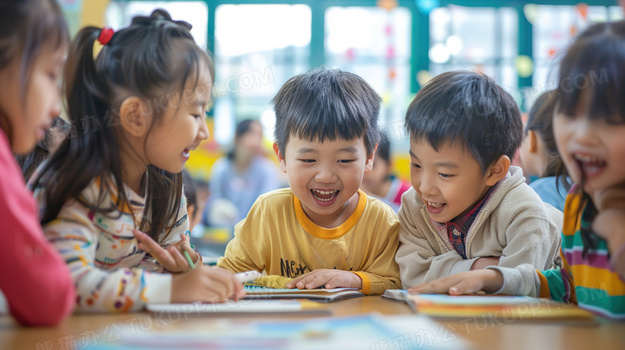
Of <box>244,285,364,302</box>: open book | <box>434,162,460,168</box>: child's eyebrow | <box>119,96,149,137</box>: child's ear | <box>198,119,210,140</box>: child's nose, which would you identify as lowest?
<box>244,285,364,302</box>: open book

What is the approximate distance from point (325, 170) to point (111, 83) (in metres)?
0.51

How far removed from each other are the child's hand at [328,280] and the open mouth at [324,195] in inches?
7.9

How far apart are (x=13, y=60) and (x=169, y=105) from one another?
0.37 metres

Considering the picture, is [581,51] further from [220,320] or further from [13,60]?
[13,60]

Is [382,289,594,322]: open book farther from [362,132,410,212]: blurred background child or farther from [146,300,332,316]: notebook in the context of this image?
[362,132,410,212]: blurred background child

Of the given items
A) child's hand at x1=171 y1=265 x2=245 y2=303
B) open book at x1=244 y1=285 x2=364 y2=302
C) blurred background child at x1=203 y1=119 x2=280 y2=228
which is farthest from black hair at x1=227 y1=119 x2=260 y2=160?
child's hand at x1=171 y1=265 x2=245 y2=303

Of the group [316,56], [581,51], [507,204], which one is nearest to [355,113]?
[507,204]

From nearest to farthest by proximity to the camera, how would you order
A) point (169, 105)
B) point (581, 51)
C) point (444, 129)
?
1. point (581, 51)
2. point (169, 105)
3. point (444, 129)

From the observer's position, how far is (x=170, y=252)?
110 centimetres

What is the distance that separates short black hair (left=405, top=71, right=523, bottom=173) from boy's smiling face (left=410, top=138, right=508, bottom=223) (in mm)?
17

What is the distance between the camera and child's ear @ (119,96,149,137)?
104 cm

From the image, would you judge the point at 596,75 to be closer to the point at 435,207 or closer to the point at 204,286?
the point at 435,207

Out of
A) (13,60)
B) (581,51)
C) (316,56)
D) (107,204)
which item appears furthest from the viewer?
(316,56)

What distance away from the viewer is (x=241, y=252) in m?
1.46
